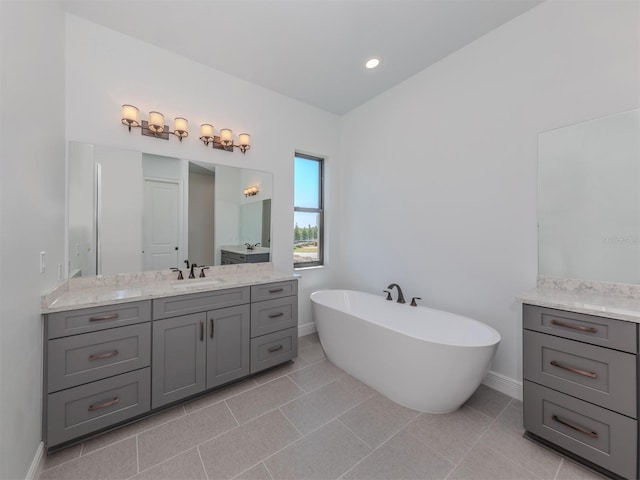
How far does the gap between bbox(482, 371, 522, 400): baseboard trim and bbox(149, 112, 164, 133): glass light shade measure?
3578mm

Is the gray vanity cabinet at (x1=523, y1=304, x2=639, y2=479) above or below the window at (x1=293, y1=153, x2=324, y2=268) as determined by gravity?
below

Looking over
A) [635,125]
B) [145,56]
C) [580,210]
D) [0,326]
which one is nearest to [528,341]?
[580,210]

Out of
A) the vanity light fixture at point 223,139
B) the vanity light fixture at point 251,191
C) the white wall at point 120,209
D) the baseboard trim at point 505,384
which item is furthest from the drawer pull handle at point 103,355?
the baseboard trim at point 505,384

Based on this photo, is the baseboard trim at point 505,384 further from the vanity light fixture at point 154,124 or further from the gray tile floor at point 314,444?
the vanity light fixture at point 154,124

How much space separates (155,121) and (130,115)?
0.17 metres

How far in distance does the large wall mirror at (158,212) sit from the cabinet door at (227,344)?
709mm

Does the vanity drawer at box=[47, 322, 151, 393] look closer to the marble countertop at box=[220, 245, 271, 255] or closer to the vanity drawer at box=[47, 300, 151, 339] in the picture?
the vanity drawer at box=[47, 300, 151, 339]

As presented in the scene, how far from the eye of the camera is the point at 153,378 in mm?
1768

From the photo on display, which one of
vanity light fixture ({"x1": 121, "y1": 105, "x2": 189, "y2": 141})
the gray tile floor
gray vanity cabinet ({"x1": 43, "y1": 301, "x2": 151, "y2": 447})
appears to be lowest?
the gray tile floor

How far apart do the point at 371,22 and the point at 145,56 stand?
A: 1.95 m

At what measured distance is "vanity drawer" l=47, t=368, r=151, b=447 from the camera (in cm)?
147

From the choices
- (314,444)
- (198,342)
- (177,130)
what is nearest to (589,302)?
(314,444)

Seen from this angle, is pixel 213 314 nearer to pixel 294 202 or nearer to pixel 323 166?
pixel 294 202

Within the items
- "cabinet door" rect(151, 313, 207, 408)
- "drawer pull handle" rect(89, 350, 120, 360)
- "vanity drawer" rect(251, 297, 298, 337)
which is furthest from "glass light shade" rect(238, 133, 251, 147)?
"drawer pull handle" rect(89, 350, 120, 360)
